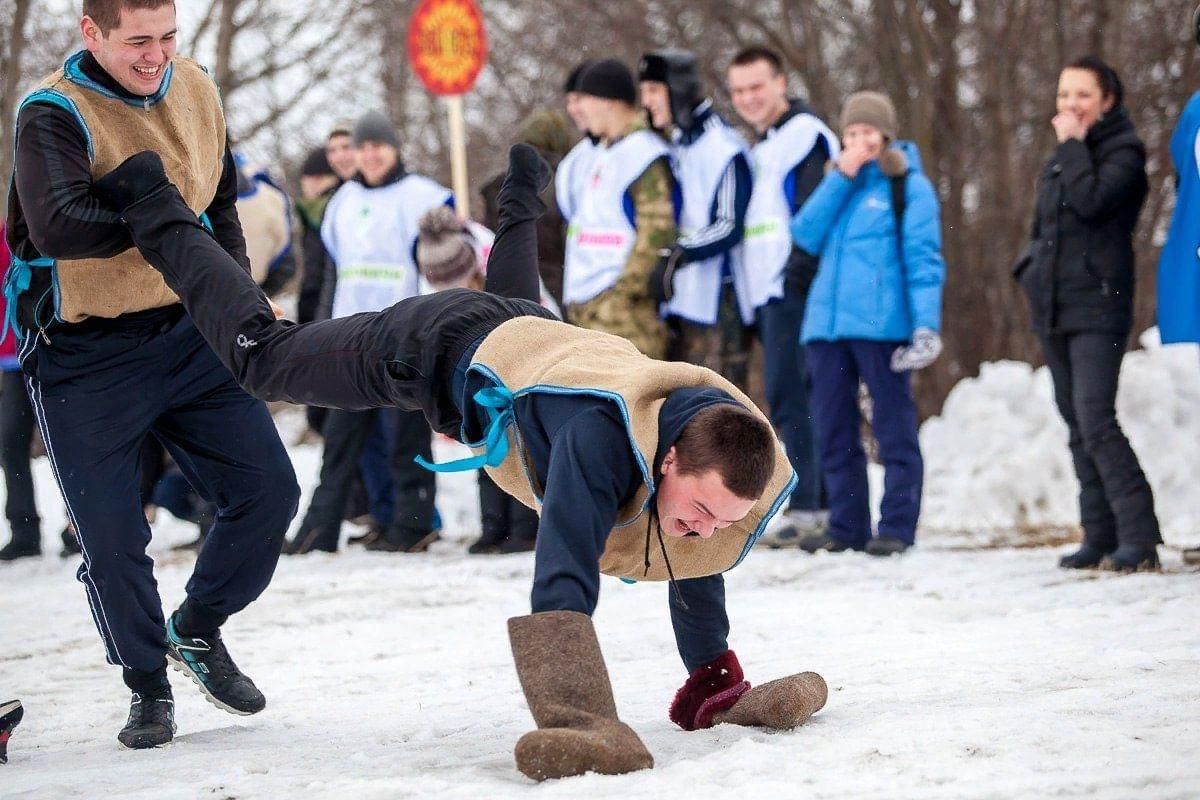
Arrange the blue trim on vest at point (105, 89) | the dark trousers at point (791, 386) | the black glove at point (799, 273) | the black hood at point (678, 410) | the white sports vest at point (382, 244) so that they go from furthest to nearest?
the white sports vest at point (382, 244), the dark trousers at point (791, 386), the black glove at point (799, 273), the blue trim on vest at point (105, 89), the black hood at point (678, 410)

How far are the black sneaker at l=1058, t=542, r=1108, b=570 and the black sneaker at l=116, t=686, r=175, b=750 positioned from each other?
393cm

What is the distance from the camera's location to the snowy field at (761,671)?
10.2ft

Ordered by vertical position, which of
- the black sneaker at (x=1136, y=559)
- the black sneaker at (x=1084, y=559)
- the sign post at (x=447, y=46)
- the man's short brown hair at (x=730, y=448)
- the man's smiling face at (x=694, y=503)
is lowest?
the black sneaker at (x=1084, y=559)

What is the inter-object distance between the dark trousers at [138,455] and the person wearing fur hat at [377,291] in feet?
12.2

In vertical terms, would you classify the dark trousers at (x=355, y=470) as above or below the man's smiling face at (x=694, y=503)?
below

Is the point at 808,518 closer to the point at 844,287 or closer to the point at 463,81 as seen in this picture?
the point at 844,287

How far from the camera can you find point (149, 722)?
4008 mm

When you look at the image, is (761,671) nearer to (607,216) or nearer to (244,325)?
(244,325)

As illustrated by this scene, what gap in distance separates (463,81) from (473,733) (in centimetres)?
972

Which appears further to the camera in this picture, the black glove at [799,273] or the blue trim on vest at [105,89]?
the black glove at [799,273]

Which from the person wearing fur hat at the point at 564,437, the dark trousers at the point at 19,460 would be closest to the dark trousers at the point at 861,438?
the person wearing fur hat at the point at 564,437

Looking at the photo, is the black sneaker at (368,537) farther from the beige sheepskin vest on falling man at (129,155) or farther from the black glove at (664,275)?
the beige sheepskin vest on falling man at (129,155)

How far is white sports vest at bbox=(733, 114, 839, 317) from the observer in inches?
295

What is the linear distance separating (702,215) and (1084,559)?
253cm
